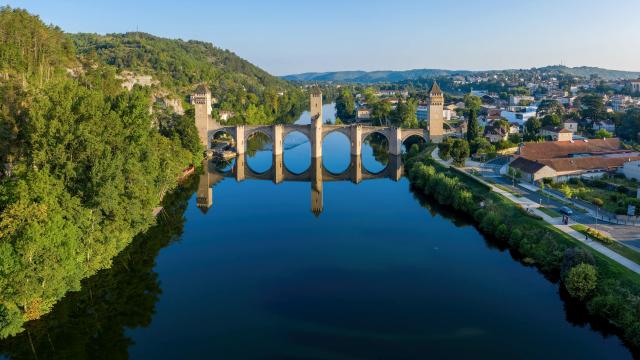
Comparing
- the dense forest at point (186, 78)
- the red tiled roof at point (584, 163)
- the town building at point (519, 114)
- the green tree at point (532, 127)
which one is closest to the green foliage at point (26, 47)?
the dense forest at point (186, 78)

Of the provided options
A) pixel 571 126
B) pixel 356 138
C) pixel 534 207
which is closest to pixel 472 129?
pixel 356 138

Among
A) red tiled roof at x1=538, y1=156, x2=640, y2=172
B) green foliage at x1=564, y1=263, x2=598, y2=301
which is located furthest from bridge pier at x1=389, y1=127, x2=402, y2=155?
green foliage at x1=564, y1=263, x2=598, y2=301

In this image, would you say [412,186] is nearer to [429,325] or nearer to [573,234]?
[573,234]

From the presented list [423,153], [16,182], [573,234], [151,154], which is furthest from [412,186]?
[16,182]

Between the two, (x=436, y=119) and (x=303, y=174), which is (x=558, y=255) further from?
(x=436, y=119)

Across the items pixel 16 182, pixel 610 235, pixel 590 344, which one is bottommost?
pixel 590 344

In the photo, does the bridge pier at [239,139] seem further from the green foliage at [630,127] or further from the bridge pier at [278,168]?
the green foliage at [630,127]

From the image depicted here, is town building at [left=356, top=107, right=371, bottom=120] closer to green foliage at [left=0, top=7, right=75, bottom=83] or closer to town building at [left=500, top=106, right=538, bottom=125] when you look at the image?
town building at [left=500, top=106, right=538, bottom=125]
